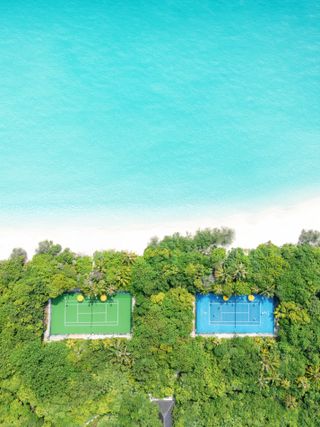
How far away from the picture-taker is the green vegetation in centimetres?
1588

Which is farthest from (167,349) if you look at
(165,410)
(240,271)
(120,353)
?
(240,271)

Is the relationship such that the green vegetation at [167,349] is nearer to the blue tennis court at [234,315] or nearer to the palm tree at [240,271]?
the palm tree at [240,271]

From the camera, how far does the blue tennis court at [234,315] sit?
18.0 meters

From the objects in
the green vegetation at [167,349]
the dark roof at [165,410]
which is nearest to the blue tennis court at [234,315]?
the green vegetation at [167,349]

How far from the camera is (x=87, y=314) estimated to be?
1786 centimetres

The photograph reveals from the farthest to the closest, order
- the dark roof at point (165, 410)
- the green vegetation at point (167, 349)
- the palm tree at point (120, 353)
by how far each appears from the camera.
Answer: the palm tree at point (120, 353) < the green vegetation at point (167, 349) < the dark roof at point (165, 410)

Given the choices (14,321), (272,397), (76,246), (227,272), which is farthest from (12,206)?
(272,397)

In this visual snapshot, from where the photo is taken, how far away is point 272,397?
1658 cm

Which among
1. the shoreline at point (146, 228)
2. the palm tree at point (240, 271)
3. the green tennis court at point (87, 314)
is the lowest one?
the green tennis court at point (87, 314)

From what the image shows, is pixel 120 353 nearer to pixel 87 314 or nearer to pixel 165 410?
pixel 87 314

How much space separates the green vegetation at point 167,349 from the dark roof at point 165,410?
1.40ft

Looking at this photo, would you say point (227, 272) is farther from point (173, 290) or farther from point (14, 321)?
point (14, 321)

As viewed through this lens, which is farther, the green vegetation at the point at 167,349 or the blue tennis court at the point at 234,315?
the blue tennis court at the point at 234,315

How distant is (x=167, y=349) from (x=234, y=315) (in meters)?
4.99
